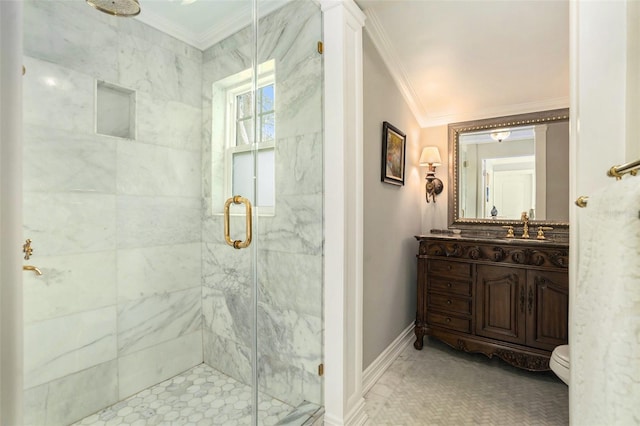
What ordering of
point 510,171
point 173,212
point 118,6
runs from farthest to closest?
point 510,171 → point 173,212 → point 118,6

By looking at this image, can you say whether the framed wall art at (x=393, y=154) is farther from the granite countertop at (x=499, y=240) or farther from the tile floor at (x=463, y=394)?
the tile floor at (x=463, y=394)

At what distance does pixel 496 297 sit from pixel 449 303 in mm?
351

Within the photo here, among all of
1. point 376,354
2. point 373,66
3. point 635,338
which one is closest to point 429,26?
point 373,66

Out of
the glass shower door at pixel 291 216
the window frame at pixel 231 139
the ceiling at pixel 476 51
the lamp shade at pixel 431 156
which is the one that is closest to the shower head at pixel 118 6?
the window frame at pixel 231 139

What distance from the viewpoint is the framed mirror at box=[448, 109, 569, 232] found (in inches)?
97.3

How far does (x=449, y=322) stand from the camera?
7.98 ft

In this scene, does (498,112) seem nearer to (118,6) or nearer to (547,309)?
(547,309)

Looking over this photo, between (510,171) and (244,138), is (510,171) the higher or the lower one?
the lower one

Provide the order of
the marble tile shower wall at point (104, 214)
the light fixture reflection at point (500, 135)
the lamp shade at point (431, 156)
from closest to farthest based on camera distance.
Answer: the marble tile shower wall at point (104, 214) → the light fixture reflection at point (500, 135) → the lamp shade at point (431, 156)

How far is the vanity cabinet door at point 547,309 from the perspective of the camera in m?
2.03

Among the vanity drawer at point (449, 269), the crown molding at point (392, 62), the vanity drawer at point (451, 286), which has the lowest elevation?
the vanity drawer at point (451, 286)

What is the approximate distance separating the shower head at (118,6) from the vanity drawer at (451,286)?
295cm

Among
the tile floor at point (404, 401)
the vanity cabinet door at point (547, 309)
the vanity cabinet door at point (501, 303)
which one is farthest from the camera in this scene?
the vanity cabinet door at point (501, 303)

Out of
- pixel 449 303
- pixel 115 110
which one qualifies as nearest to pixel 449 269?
pixel 449 303
